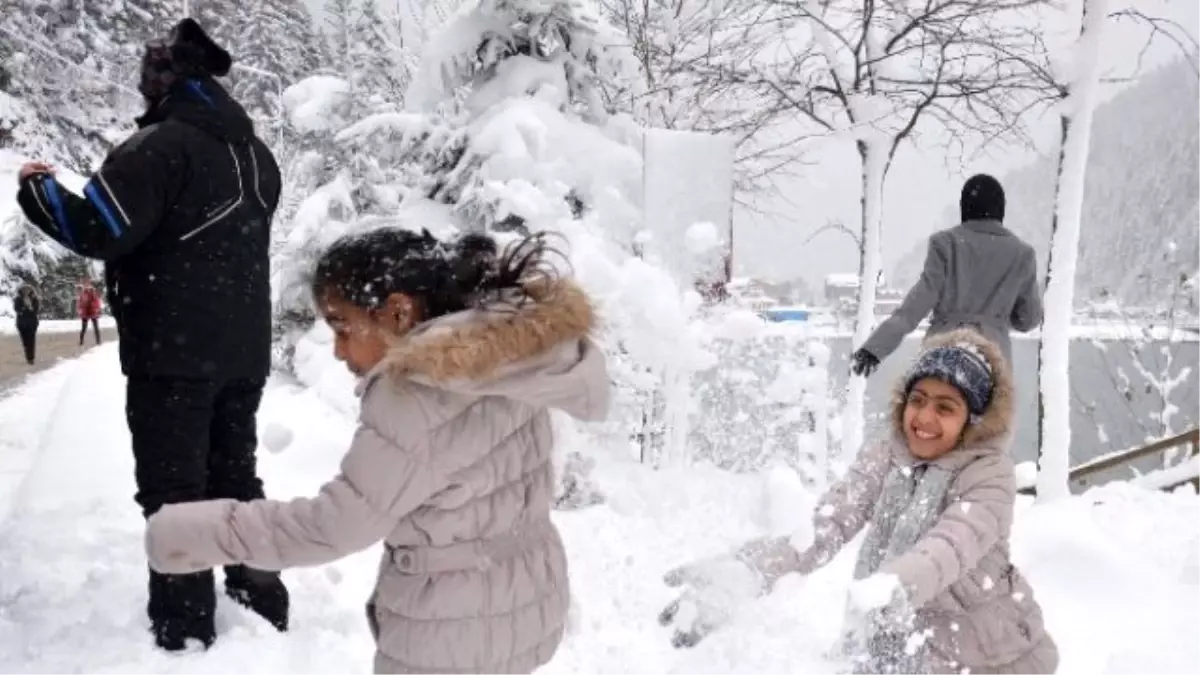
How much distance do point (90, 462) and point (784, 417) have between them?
7191 millimetres

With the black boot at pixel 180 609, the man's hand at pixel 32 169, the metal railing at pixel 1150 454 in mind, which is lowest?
the metal railing at pixel 1150 454

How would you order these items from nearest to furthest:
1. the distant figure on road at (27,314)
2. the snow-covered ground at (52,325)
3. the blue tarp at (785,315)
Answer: the blue tarp at (785,315)
the distant figure on road at (27,314)
the snow-covered ground at (52,325)

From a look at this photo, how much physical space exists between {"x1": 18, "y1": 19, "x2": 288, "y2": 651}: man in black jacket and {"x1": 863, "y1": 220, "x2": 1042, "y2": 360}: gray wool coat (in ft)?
11.3

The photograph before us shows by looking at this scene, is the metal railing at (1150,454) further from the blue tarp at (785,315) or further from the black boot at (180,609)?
the black boot at (180,609)

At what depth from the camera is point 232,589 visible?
11.4 feet

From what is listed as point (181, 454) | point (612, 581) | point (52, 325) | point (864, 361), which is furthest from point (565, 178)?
point (52, 325)

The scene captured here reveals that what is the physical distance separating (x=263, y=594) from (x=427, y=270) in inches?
77.7

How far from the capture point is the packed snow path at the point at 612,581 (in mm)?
3229

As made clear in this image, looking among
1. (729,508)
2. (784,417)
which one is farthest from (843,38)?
(729,508)

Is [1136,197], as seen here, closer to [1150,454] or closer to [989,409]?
[1150,454]

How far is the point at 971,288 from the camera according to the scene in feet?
16.6

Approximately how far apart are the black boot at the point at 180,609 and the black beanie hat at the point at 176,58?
1674 mm

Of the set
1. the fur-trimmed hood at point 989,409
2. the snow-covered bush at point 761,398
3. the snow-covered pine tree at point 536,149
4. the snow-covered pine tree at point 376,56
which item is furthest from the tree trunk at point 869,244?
the snow-covered pine tree at point 376,56

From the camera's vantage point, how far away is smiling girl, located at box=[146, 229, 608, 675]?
6.14 ft
